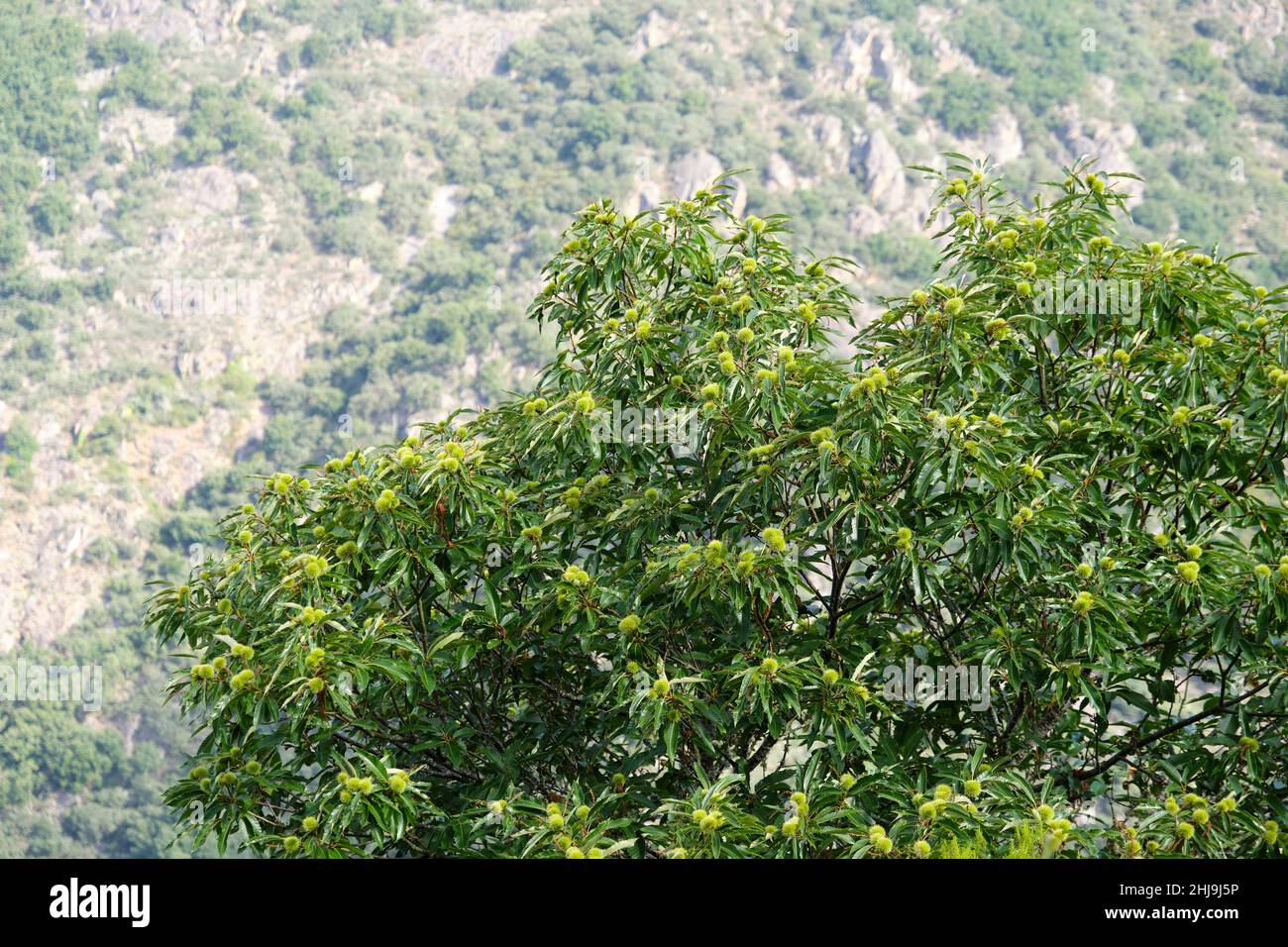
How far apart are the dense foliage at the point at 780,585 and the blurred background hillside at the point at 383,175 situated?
5332 centimetres

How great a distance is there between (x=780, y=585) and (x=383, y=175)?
81.1m

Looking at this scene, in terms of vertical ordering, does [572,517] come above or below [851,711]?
above

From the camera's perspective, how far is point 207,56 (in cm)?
8894

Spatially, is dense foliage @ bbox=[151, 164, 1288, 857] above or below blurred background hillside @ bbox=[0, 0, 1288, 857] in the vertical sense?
below

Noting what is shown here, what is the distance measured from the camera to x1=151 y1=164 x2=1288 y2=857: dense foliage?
3.57m

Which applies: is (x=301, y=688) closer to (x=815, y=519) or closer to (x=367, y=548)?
(x=367, y=548)

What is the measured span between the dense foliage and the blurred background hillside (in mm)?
53318

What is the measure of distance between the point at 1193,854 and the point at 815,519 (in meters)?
1.30

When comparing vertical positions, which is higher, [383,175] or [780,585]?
[383,175]

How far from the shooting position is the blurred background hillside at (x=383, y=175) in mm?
64438

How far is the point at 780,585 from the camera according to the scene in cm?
361

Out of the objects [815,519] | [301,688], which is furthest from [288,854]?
[815,519]

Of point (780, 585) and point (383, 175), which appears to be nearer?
point (780, 585)

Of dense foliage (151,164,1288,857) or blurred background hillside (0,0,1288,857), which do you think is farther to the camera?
blurred background hillside (0,0,1288,857)
